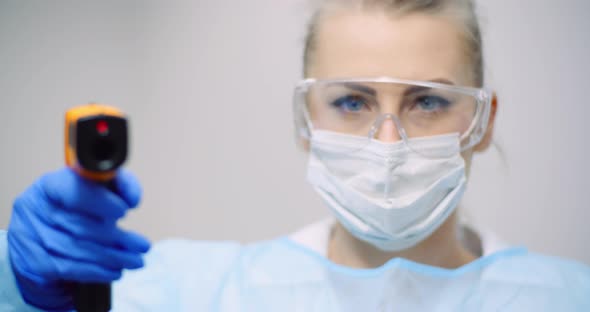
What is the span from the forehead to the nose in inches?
4.2

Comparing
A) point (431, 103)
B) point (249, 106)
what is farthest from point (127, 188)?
point (249, 106)

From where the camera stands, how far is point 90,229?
720 mm

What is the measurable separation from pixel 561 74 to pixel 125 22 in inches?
58.1

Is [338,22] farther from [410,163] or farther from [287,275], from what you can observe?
[287,275]

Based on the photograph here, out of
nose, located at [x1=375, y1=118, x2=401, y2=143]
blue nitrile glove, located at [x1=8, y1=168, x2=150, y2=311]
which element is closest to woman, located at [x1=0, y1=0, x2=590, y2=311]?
nose, located at [x1=375, y1=118, x2=401, y2=143]

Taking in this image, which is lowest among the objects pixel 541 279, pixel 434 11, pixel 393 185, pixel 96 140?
pixel 541 279

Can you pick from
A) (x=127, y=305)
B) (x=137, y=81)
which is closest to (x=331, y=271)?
(x=127, y=305)

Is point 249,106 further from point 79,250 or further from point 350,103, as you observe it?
point 79,250

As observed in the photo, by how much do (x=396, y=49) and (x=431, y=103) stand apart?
0.16 m

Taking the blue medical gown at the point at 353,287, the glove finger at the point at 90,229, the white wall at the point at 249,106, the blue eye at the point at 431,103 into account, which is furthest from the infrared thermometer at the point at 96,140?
the white wall at the point at 249,106

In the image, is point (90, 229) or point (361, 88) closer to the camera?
point (90, 229)

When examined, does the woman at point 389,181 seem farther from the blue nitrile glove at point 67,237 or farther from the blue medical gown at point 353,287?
the blue nitrile glove at point 67,237

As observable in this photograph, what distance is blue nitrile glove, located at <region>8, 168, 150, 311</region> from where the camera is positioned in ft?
2.22

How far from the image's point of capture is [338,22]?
4.00ft
